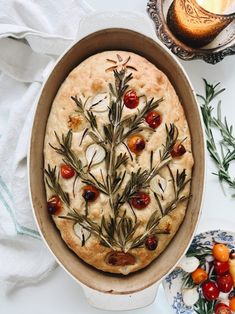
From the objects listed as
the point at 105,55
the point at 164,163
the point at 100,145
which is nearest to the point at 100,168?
the point at 100,145

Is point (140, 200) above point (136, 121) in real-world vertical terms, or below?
below

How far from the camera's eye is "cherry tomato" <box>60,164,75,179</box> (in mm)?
1520

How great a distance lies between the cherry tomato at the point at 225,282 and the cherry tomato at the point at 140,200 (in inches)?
14.8

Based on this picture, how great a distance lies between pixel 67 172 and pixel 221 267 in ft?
1.73

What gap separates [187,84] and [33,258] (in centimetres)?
64

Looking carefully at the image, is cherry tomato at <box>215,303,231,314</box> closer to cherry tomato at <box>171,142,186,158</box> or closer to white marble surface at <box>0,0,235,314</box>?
white marble surface at <box>0,0,235,314</box>

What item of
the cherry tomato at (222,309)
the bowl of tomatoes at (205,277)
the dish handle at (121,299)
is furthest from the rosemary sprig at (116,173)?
the cherry tomato at (222,309)

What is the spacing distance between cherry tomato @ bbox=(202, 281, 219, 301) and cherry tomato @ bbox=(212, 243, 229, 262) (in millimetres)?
80

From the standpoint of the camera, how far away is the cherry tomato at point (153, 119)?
1.52 meters

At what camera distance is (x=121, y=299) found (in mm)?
1550

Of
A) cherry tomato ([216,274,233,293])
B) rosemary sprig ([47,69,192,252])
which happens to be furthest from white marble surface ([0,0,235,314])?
rosemary sprig ([47,69,192,252])

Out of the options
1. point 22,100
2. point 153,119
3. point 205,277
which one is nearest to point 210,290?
point 205,277

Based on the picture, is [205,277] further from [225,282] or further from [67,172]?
[67,172]

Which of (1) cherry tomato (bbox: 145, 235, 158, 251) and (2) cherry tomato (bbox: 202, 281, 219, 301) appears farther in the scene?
(2) cherry tomato (bbox: 202, 281, 219, 301)
